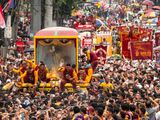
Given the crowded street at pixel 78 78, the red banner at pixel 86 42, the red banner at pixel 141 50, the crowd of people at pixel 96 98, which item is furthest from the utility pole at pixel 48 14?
the red banner at pixel 141 50

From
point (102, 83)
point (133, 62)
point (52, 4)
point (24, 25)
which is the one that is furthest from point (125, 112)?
point (24, 25)

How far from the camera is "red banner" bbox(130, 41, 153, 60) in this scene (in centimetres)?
3231

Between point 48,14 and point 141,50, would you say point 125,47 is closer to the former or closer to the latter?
point 141,50

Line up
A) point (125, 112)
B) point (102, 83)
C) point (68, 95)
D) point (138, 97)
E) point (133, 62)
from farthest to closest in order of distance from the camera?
point (133, 62) < point (102, 83) < point (68, 95) < point (138, 97) < point (125, 112)

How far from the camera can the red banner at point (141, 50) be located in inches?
1272

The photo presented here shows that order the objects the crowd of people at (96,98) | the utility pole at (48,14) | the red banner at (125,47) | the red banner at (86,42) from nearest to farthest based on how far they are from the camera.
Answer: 1. the crowd of people at (96,98)
2. the red banner at (125,47)
3. the red banner at (86,42)
4. the utility pole at (48,14)

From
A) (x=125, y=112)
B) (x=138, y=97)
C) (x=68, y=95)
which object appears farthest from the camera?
(x=68, y=95)

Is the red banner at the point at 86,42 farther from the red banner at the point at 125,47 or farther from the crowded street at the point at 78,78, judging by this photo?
the red banner at the point at 125,47

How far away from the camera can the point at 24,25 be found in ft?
221

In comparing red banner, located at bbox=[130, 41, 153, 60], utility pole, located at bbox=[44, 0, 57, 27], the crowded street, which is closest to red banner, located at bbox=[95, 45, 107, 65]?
the crowded street

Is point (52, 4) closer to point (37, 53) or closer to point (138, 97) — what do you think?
point (37, 53)

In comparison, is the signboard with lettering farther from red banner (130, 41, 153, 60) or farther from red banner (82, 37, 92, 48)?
red banner (82, 37, 92, 48)

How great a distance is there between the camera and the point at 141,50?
107ft

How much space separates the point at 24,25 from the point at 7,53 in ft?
81.0
